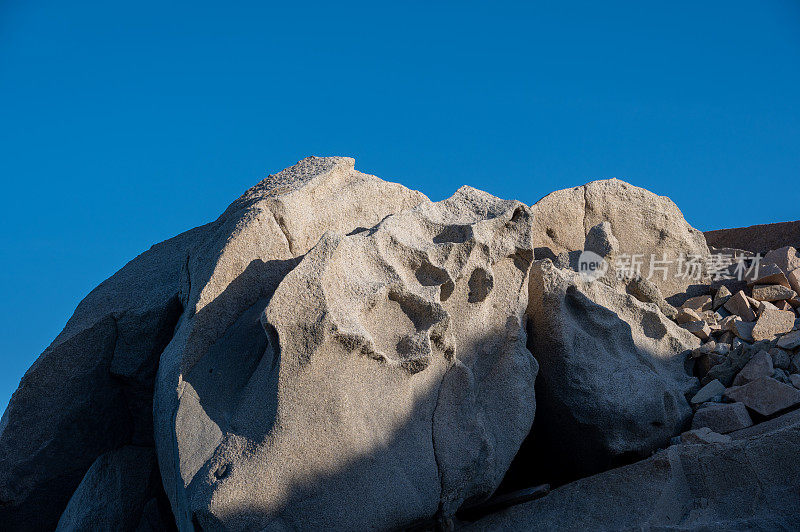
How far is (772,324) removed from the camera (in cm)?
537

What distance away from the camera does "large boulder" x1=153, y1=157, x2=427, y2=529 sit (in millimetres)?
3281

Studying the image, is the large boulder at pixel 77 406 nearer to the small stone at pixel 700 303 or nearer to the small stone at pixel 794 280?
the small stone at pixel 700 303

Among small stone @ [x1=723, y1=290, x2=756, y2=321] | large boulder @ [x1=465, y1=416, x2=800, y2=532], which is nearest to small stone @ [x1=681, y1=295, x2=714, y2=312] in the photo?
small stone @ [x1=723, y1=290, x2=756, y2=321]

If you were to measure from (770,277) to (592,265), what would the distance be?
1.71 meters

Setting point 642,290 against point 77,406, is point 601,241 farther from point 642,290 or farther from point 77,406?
point 77,406

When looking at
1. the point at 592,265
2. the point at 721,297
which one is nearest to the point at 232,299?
the point at 592,265

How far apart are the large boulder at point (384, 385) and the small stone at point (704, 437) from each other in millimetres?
856

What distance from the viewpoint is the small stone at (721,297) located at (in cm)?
587

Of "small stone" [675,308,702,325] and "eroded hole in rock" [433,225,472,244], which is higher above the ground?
"eroded hole in rock" [433,225,472,244]

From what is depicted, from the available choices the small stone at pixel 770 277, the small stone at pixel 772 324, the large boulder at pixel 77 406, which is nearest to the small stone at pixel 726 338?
the small stone at pixel 772 324

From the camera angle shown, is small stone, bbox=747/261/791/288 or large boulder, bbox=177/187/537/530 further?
small stone, bbox=747/261/791/288

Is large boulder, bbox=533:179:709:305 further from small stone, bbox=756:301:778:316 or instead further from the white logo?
small stone, bbox=756:301:778:316

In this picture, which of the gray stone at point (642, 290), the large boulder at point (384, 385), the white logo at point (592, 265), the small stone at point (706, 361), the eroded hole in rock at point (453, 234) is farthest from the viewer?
the gray stone at point (642, 290)

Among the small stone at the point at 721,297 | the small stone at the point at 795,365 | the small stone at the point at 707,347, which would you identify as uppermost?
the small stone at the point at 721,297
